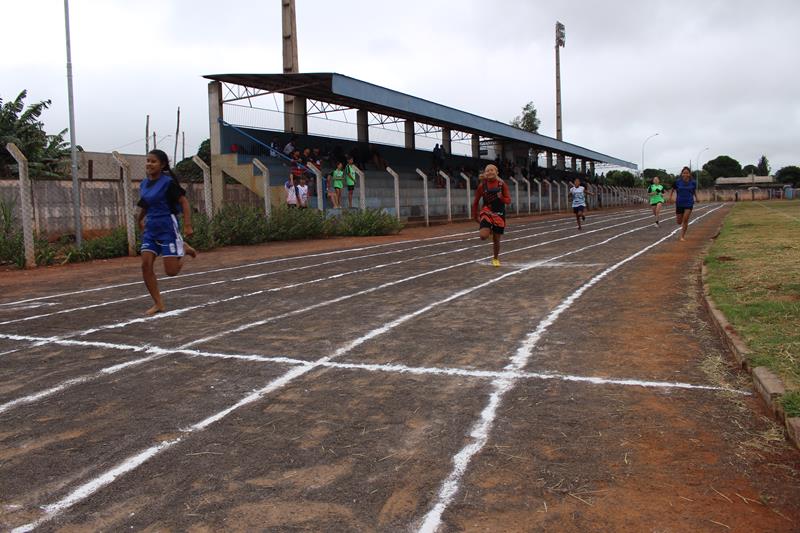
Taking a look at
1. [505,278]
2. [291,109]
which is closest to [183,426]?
[505,278]

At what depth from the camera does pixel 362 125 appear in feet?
113

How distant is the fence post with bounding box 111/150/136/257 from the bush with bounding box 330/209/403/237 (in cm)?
779

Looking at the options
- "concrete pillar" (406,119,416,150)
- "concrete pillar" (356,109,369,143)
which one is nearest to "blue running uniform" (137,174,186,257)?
A: "concrete pillar" (356,109,369,143)

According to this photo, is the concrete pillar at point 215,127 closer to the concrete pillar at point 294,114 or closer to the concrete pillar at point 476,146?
the concrete pillar at point 294,114

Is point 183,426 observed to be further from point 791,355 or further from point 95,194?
point 95,194

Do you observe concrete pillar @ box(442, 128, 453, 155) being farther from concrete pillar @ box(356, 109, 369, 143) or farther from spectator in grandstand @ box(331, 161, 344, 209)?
spectator in grandstand @ box(331, 161, 344, 209)

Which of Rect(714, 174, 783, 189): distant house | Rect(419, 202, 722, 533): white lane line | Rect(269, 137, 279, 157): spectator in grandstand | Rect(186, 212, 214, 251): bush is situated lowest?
Rect(419, 202, 722, 533): white lane line

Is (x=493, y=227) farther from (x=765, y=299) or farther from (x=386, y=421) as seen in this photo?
(x=386, y=421)

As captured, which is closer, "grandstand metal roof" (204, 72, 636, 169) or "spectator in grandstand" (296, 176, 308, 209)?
"spectator in grandstand" (296, 176, 308, 209)

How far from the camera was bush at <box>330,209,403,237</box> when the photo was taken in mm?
23641

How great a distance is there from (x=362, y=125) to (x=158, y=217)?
27.3 m

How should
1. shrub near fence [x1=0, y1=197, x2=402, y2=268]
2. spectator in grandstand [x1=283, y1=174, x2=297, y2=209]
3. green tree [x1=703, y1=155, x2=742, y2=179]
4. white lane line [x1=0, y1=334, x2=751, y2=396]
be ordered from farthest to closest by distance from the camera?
green tree [x1=703, y1=155, x2=742, y2=179]
spectator in grandstand [x1=283, y1=174, x2=297, y2=209]
shrub near fence [x1=0, y1=197, x2=402, y2=268]
white lane line [x1=0, y1=334, x2=751, y2=396]

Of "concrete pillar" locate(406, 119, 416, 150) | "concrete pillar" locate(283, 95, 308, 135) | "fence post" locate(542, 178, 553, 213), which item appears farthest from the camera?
"fence post" locate(542, 178, 553, 213)

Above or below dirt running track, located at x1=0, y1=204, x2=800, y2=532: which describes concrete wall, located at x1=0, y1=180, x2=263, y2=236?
above
